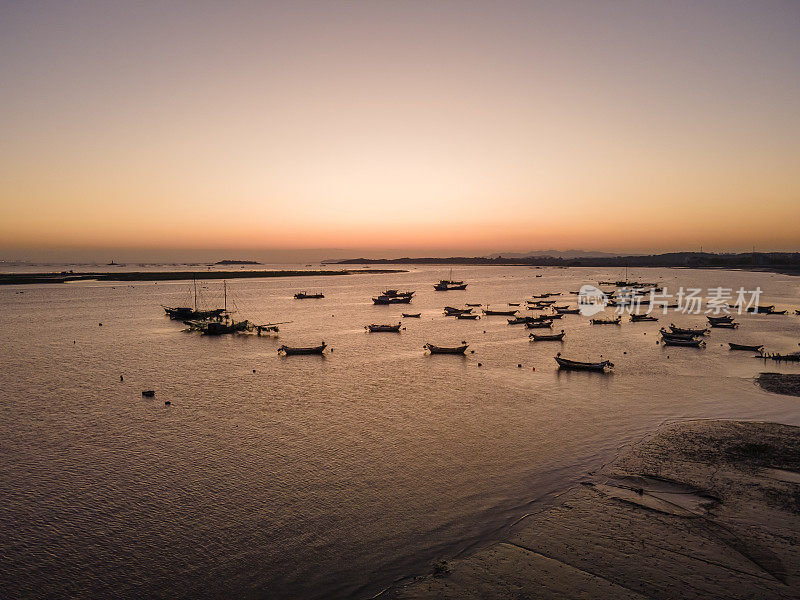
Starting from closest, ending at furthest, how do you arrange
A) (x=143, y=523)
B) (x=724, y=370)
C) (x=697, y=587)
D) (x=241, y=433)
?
(x=697, y=587), (x=143, y=523), (x=241, y=433), (x=724, y=370)

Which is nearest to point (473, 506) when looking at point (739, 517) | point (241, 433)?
point (739, 517)

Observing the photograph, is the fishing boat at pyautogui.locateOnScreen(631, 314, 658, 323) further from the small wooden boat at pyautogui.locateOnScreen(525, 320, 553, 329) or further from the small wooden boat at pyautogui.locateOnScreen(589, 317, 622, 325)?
the small wooden boat at pyautogui.locateOnScreen(525, 320, 553, 329)

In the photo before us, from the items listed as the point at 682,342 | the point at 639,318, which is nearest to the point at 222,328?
the point at 682,342

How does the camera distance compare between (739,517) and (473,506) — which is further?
(473,506)

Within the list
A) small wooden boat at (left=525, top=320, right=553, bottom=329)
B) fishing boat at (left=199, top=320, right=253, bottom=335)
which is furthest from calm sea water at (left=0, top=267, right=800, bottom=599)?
small wooden boat at (left=525, top=320, right=553, bottom=329)

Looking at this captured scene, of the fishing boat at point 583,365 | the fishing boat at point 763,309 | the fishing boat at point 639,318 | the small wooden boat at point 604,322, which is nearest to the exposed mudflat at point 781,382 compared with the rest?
the fishing boat at point 583,365

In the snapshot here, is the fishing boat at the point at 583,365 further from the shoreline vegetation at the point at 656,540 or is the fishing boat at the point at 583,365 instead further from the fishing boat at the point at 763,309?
the fishing boat at the point at 763,309

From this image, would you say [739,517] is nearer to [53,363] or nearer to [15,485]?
[15,485]
